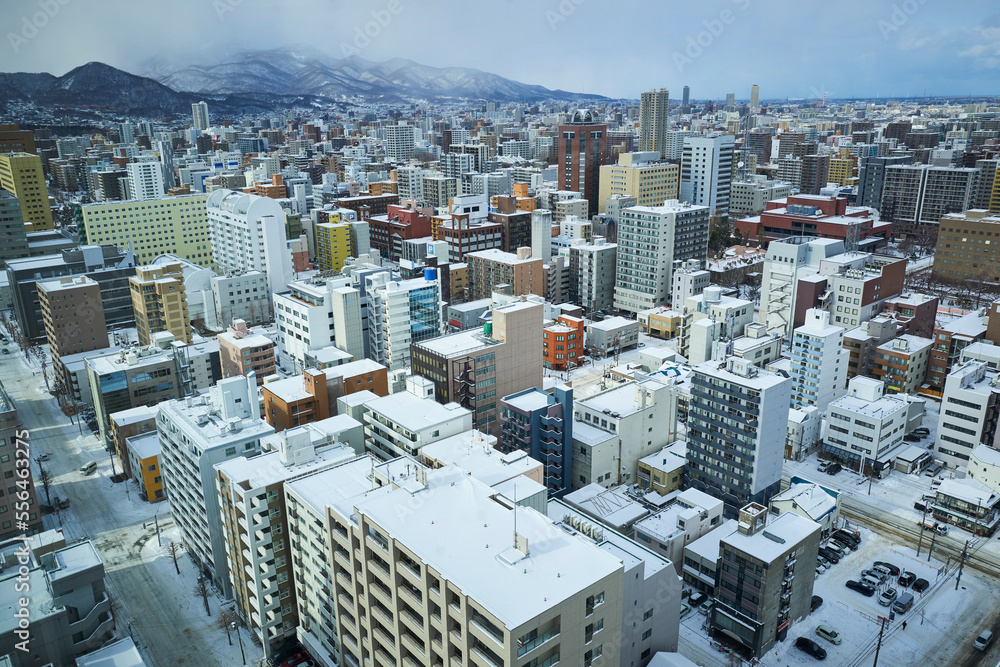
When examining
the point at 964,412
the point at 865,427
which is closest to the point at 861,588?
the point at 865,427

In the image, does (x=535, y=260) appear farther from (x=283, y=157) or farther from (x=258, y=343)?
(x=283, y=157)

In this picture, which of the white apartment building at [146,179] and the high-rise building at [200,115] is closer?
the white apartment building at [146,179]

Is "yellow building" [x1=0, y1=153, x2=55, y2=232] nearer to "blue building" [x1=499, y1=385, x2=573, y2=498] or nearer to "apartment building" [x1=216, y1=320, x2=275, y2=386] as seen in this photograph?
"apartment building" [x1=216, y1=320, x2=275, y2=386]

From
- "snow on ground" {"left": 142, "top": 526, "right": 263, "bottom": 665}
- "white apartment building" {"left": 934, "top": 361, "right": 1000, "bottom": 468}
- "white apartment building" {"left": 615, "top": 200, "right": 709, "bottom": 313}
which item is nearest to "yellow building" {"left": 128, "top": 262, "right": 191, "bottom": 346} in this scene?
"snow on ground" {"left": 142, "top": 526, "right": 263, "bottom": 665}

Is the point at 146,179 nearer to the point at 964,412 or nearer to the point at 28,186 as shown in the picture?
the point at 28,186

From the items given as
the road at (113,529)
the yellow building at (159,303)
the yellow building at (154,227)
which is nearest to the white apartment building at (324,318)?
the yellow building at (159,303)

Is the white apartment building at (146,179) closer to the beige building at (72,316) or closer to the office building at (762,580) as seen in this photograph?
the beige building at (72,316)
